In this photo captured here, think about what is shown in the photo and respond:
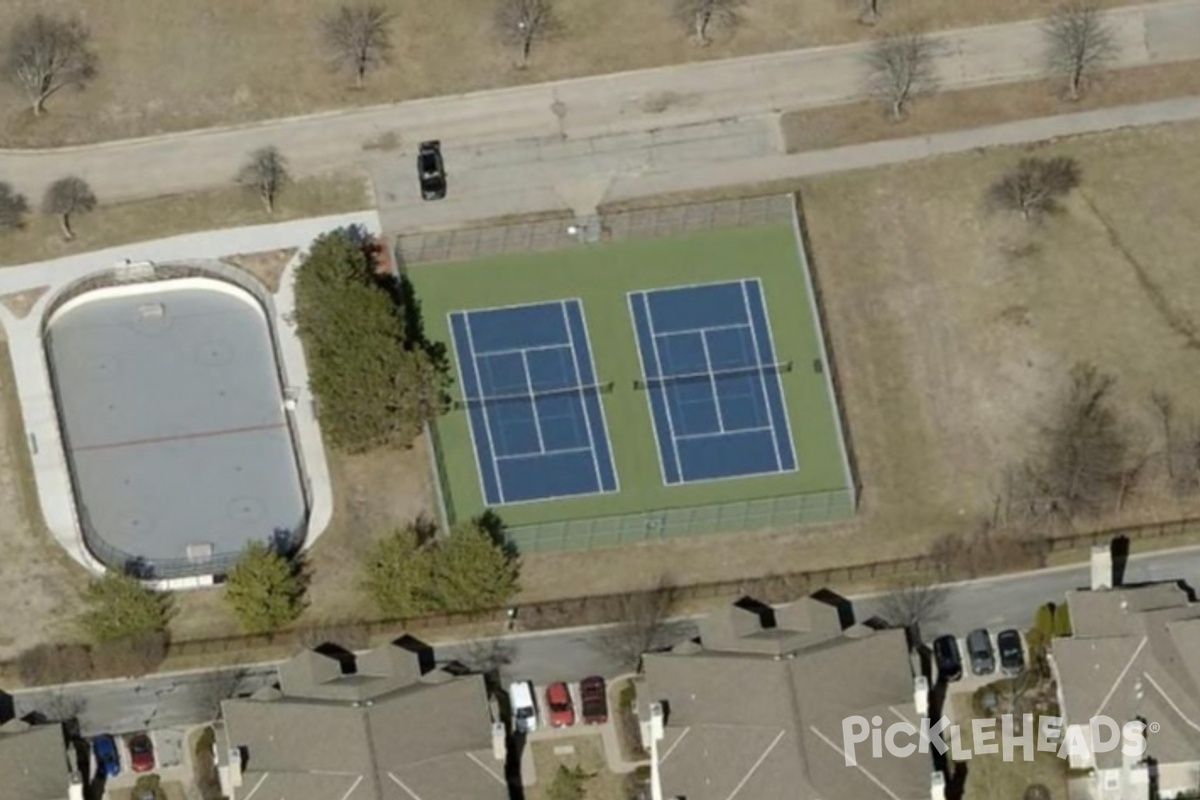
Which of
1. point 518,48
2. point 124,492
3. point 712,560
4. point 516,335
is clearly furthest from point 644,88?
point 124,492

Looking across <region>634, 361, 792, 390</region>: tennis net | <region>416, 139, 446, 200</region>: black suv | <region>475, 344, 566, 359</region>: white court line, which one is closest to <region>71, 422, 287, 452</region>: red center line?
<region>475, 344, 566, 359</region>: white court line

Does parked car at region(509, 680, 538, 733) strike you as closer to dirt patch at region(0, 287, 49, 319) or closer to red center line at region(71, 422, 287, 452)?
red center line at region(71, 422, 287, 452)

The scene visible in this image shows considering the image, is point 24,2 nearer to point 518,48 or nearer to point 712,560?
point 518,48

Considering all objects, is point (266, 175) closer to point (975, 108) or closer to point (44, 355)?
point (44, 355)

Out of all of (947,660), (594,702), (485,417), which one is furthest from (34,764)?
(947,660)

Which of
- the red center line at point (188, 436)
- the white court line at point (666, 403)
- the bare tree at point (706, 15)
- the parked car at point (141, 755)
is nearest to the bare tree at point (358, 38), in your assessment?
the bare tree at point (706, 15)

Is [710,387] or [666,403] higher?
[710,387]
